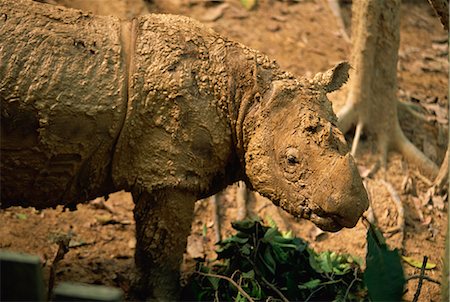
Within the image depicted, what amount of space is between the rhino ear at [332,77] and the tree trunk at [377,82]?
7.68 ft

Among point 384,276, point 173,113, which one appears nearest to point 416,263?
point 173,113

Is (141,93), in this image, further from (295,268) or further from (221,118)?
(295,268)

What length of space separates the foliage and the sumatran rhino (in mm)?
581

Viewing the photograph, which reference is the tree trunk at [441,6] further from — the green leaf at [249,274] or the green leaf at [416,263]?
the green leaf at [249,274]

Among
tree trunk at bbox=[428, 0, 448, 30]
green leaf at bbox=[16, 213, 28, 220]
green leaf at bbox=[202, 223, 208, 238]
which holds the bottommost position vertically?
green leaf at bbox=[202, 223, 208, 238]

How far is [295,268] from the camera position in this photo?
5.51 meters

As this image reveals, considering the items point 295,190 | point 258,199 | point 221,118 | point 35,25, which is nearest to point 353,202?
point 295,190

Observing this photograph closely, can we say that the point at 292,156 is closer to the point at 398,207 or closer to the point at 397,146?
the point at 398,207

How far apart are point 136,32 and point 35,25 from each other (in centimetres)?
61

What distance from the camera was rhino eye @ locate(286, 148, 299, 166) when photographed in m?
4.44

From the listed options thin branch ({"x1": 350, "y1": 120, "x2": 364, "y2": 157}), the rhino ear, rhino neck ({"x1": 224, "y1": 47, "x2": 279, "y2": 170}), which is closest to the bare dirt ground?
thin branch ({"x1": 350, "y1": 120, "x2": 364, "y2": 157})

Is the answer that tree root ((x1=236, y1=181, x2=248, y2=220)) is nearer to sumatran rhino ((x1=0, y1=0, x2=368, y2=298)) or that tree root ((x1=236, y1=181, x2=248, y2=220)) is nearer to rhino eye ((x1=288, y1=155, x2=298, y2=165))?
sumatran rhino ((x1=0, y1=0, x2=368, y2=298))

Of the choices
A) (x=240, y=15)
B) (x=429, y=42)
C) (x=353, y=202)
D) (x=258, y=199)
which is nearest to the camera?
(x=353, y=202)

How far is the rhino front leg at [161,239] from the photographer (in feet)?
15.2
